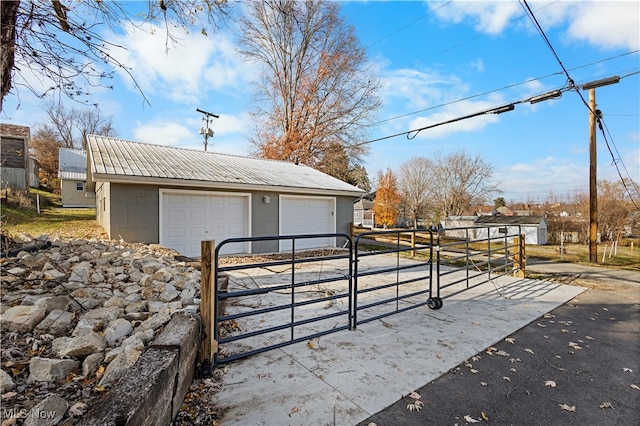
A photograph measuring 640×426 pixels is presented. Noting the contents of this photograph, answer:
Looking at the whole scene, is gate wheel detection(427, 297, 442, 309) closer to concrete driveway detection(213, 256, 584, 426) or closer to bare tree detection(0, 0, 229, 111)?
concrete driveway detection(213, 256, 584, 426)

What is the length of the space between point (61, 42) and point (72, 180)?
79.6 feet

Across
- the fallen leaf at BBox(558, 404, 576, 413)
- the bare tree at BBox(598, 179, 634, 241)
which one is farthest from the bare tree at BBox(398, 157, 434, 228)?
the fallen leaf at BBox(558, 404, 576, 413)

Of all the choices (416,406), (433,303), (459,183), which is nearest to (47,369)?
(416,406)

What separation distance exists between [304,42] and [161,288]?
17.5 meters

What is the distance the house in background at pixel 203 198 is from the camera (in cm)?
670

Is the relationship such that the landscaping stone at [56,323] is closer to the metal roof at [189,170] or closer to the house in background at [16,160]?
the metal roof at [189,170]

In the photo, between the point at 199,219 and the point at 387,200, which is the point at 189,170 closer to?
the point at 199,219

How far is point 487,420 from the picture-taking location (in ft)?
6.45

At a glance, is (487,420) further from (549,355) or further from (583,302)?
(583,302)

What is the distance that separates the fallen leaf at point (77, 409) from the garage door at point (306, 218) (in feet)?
25.8

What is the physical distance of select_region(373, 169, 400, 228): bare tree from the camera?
2722 centimetres

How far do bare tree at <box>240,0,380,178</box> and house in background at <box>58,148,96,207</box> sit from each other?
595 inches

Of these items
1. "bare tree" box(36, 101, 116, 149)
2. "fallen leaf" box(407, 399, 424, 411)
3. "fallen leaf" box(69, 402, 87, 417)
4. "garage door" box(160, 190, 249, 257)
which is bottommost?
"fallen leaf" box(407, 399, 424, 411)

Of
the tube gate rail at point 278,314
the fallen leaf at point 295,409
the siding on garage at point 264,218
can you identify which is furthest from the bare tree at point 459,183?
the fallen leaf at point 295,409
